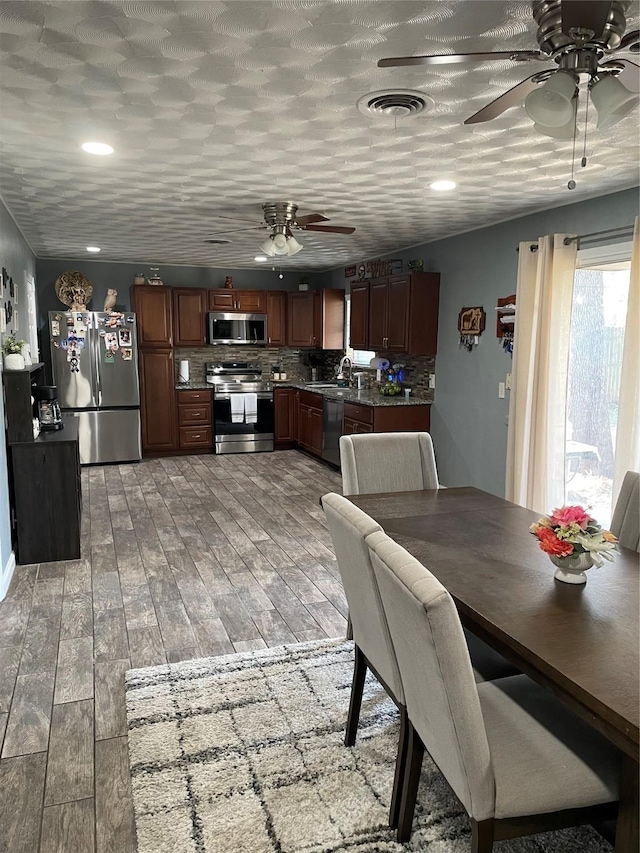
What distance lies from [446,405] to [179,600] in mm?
3360

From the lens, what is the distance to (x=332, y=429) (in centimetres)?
692

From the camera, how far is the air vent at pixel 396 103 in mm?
2305

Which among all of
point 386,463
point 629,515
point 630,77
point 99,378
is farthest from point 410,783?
point 99,378

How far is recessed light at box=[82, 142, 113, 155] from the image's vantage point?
292cm

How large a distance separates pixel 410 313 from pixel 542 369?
182 centimetres

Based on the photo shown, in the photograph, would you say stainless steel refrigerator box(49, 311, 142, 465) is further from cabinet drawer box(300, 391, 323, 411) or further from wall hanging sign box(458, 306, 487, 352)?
wall hanging sign box(458, 306, 487, 352)

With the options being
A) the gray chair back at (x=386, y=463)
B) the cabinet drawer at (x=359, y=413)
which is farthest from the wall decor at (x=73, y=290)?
the gray chair back at (x=386, y=463)

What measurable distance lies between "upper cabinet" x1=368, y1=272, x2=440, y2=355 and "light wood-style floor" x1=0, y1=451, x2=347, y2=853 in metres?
1.71

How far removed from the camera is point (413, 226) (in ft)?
17.0

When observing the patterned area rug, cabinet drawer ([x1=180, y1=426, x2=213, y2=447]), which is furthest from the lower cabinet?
the patterned area rug

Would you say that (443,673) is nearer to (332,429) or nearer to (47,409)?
(47,409)

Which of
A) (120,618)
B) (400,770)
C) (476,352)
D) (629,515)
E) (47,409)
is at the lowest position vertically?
(120,618)

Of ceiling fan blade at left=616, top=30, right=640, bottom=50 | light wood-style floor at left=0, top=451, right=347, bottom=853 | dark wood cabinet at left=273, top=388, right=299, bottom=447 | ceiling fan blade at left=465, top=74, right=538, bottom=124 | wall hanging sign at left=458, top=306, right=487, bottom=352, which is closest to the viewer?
ceiling fan blade at left=616, top=30, right=640, bottom=50

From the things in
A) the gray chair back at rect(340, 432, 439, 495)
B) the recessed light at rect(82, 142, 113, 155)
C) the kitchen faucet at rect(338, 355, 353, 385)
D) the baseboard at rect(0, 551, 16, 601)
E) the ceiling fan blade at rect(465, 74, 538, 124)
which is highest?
the recessed light at rect(82, 142, 113, 155)
